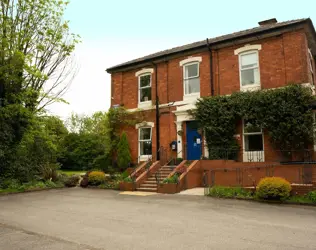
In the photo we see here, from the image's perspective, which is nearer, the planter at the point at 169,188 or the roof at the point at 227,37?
the planter at the point at 169,188

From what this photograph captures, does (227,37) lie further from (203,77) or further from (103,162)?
(103,162)

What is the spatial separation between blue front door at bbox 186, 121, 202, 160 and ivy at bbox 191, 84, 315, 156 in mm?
769

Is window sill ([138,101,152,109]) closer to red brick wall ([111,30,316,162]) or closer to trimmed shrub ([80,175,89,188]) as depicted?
red brick wall ([111,30,316,162])

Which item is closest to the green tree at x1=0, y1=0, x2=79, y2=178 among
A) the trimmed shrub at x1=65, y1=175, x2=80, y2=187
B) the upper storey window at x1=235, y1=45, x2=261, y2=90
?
the trimmed shrub at x1=65, y1=175, x2=80, y2=187

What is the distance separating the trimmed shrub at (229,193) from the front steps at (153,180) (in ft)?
10.1

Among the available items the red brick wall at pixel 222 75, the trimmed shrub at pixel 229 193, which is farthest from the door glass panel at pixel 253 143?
the trimmed shrub at pixel 229 193

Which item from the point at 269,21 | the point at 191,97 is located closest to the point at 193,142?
the point at 191,97

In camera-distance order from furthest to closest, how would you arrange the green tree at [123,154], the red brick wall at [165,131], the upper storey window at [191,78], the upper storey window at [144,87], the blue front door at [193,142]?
the upper storey window at [144,87] → the green tree at [123,154] → the red brick wall at [165,131] → the upper storey window at [191,78] → the blue front door at [193,142]

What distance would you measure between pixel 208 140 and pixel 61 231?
10056mm

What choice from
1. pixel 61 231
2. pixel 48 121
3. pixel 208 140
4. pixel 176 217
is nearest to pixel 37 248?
pixel 61 231

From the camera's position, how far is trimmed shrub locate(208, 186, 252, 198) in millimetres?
10555

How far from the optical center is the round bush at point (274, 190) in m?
9.52

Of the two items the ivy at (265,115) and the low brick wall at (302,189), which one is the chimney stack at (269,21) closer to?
the ivy at (265,115)

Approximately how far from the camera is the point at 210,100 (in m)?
15.1
